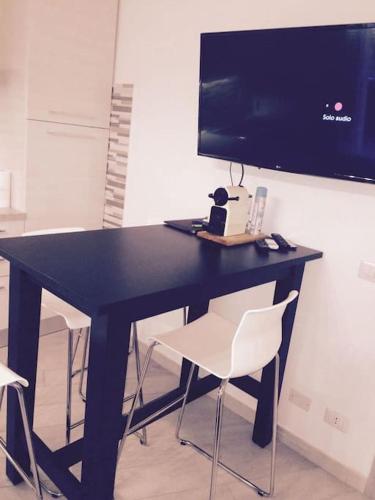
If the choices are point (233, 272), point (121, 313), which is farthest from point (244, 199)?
point (121, 313)

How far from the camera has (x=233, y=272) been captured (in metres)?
1.60

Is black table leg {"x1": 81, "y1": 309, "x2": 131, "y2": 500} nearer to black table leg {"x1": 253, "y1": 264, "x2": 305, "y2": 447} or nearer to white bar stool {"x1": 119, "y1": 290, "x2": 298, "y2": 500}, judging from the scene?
white bar stool {"x1": 119, "y1": 290, "x2": 298, "y2": 500}

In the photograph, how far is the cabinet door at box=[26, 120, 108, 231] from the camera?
9.12 ft

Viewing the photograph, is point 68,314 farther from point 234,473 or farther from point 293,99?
point 293,99

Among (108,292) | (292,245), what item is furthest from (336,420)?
(108,292)

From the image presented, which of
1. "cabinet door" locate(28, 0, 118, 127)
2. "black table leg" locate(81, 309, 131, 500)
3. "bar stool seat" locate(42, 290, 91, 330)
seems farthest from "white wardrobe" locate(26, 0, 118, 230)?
"black table leg" locate(81, 309, 131, 500)

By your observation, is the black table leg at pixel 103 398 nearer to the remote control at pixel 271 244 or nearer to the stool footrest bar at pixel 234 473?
the stool footrest bar at pixel 234 473

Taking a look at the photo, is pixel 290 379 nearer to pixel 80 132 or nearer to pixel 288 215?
pixel 288 215

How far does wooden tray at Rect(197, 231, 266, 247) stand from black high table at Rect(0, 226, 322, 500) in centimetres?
4

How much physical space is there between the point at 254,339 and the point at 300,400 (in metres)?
0.89

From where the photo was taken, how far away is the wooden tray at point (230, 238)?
1.98 meters

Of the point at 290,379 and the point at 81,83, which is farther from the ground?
the point at 81,83

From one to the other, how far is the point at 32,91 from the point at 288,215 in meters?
1.69

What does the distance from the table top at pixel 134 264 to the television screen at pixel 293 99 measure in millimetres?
461
